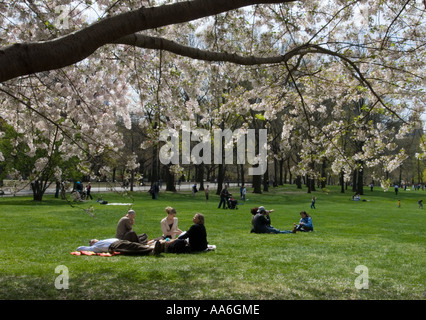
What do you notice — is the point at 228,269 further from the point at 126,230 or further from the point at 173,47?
the point at 173,47

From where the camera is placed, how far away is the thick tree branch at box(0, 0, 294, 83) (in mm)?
3803

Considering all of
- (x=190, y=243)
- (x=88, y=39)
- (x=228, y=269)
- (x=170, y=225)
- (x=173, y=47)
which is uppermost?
(x=173, y=47)

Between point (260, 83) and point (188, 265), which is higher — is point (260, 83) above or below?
above

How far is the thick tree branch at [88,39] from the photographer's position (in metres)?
3.80

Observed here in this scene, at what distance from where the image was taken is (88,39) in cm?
410

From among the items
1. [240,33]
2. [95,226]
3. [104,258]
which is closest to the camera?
[104,258]

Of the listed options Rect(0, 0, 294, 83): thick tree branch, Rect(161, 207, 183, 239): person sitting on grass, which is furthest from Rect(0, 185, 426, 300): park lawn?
Rect(0, 0, 294, 83): thick tree branch

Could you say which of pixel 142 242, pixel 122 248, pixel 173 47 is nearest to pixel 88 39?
pixel 173 47

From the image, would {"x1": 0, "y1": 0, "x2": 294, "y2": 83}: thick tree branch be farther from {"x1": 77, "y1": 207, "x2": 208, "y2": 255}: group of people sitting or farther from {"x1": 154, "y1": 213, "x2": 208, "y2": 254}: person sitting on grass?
{"x1": 154, "y1": 213, "x2": 208, "y2": 254}: person sitting on grass

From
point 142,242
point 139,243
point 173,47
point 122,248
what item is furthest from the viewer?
point 142,242

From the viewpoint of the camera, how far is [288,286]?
5945 millimetres
